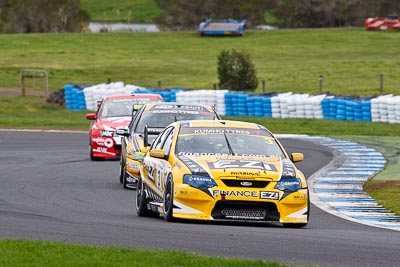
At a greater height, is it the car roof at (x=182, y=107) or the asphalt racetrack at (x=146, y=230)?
the car roof at (x=182, y=107)

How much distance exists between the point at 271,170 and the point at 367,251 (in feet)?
8.95

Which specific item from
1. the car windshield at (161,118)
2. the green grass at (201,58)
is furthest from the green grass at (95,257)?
the green grass at (201,58)

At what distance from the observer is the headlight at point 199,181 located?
44.2ft

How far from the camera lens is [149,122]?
65.7ft

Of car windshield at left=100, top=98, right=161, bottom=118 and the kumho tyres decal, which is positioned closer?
the kumho tyres decal

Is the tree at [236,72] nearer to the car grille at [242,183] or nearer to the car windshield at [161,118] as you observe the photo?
the car windshield at [161,118]

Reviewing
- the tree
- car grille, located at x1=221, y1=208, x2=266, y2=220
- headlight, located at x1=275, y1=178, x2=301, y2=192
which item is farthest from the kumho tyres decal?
the tree

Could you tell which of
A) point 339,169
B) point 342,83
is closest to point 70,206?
point 339,169

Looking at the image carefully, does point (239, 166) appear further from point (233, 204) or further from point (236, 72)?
point (236, 72)

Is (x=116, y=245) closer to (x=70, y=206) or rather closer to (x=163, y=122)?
(x=70, y=206)

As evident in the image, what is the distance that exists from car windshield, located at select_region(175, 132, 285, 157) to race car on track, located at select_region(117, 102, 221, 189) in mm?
4513

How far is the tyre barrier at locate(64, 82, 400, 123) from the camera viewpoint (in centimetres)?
3731

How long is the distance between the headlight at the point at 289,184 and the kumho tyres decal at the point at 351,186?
51.6 inches

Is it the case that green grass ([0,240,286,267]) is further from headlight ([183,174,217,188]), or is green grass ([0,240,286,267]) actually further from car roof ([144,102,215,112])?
car roof ([144,102,215,112])
